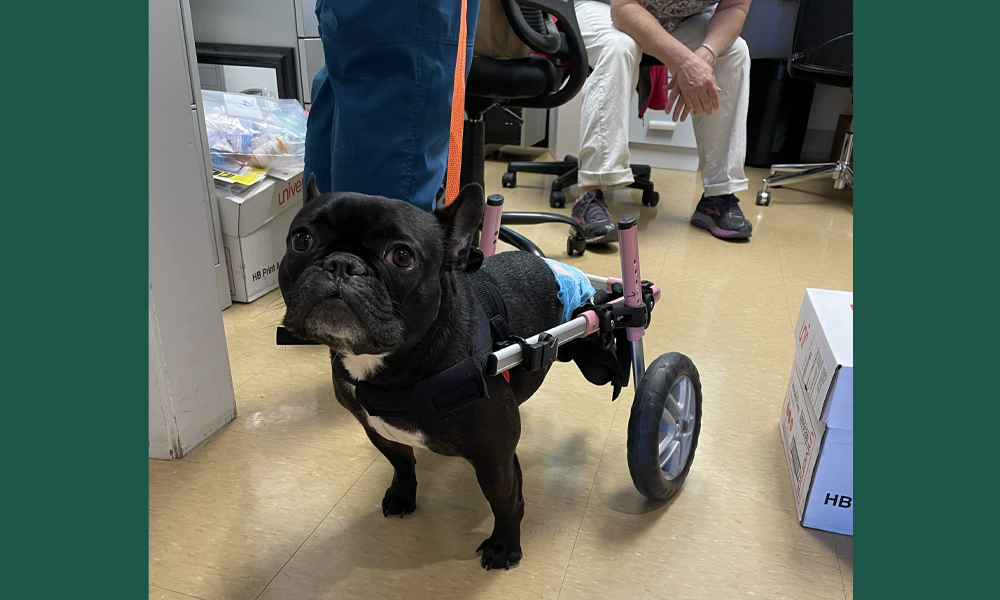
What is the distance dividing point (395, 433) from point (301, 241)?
11.0 inches

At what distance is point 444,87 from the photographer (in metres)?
0.95

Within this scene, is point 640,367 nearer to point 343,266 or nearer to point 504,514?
point 504,514

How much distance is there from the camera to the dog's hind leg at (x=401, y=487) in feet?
3.25

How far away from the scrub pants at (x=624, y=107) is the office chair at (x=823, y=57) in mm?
524

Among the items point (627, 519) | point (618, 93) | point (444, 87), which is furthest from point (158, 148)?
point (618, 93)

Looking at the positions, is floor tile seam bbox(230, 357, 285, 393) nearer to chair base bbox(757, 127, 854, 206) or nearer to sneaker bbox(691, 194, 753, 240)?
sneaker bbox(691, 194, 753, 240)

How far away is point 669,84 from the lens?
6.77ft

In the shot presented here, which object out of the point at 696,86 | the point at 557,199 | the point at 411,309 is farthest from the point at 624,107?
the point at 411,309

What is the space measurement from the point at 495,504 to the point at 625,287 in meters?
0.38

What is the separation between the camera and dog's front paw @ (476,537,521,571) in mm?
915

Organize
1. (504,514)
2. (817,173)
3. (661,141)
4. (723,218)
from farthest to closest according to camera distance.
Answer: (661,141)
(817,173)
(723,218)
(504,514)

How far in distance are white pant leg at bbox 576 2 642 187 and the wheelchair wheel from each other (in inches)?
49.9

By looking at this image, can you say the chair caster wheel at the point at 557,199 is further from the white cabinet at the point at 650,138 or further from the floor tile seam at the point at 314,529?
→ the floor tile seam at the point at 314,529

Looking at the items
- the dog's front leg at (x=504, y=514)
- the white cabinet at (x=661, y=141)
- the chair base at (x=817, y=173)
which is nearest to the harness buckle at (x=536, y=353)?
the dog's front leg at (x=504, y=514)
